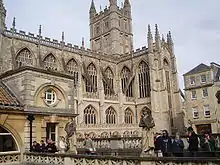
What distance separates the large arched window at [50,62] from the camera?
40.2 meters

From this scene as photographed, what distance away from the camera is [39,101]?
15219 mm

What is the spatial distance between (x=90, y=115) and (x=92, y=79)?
741 centimetres

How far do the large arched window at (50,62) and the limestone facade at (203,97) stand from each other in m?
21.8

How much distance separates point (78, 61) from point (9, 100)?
3085 cm

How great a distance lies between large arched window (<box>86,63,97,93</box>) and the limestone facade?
15.9 m

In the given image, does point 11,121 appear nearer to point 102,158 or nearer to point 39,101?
point 39,101

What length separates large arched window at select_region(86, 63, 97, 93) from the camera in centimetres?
4478

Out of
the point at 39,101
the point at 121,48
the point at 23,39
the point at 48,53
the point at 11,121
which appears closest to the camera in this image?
the point at 11,121

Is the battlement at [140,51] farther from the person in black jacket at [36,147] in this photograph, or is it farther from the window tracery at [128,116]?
the person in black jacket at [36,147]

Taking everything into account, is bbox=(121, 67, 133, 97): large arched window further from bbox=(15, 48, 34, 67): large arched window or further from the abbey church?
bbox=(15, 48, 34, 67): large arched window

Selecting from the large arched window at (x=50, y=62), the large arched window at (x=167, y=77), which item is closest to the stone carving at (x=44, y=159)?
the large arched window at (x=50, y=62)

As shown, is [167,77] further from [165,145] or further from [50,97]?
[165,145]

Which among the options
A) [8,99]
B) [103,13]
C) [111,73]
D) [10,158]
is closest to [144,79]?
[111,73]

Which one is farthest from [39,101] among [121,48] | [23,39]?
[121,48]
